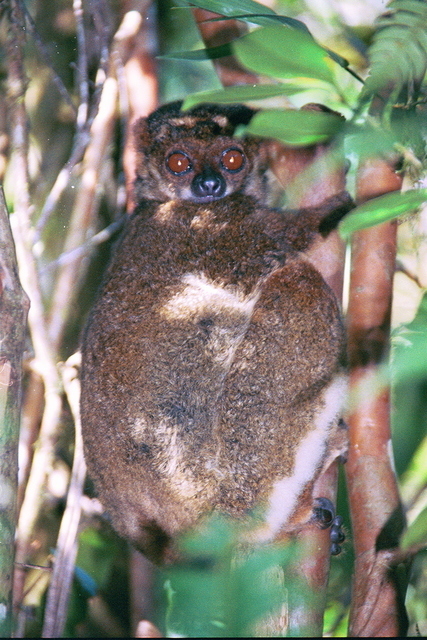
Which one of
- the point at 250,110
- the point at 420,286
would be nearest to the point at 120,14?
the point at 250,110

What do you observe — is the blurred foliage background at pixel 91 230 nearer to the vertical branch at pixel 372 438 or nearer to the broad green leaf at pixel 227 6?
the vertical branch at pixel 372 438

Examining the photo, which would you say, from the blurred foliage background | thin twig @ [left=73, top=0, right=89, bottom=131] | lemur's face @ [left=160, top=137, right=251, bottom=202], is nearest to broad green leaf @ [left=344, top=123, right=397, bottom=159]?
the blurred foliage background

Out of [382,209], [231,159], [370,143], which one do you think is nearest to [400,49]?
[370,143]

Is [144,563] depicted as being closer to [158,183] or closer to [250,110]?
[158,183]

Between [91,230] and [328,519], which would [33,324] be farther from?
[328,519]

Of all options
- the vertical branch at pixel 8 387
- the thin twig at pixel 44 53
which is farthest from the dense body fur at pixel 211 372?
the thin twig at pixel 44 53
